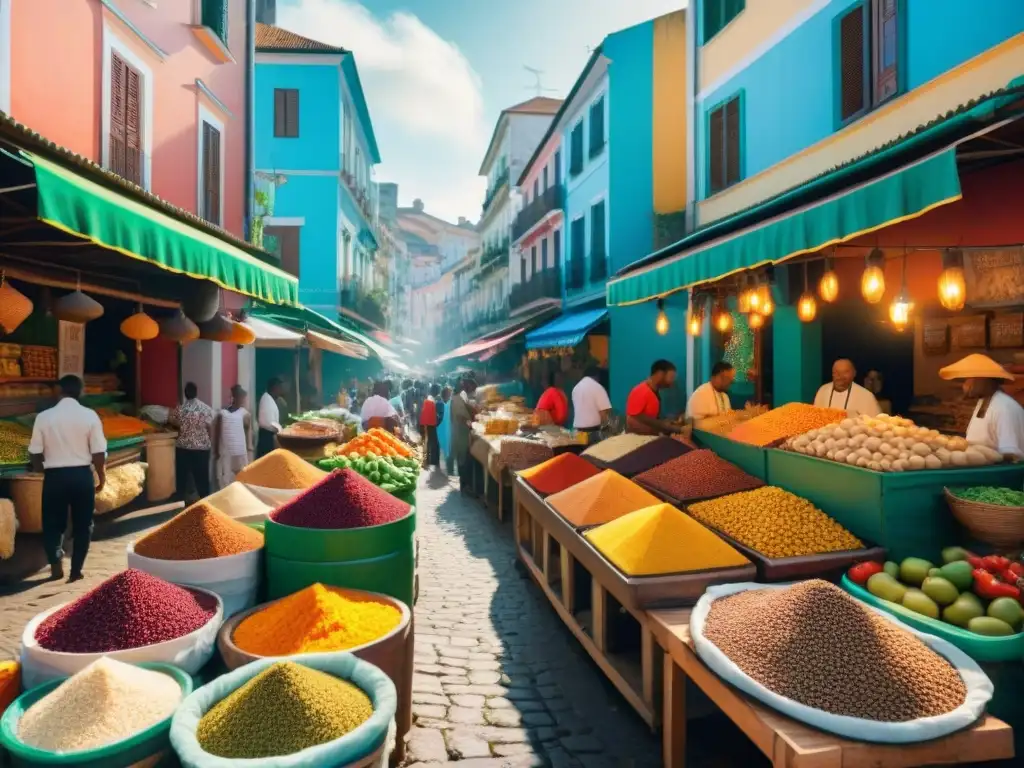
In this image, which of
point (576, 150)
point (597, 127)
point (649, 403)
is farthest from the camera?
point (576, 150)

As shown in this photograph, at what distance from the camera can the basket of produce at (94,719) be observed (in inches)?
79.2

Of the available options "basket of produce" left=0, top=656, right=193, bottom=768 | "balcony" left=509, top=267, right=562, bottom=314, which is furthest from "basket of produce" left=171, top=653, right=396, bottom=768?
"balcony" left=509, top=267, right=562, bottom=314

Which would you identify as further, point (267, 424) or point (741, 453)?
point (267, 424)

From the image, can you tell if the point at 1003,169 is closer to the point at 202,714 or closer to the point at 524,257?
the point at 202,714

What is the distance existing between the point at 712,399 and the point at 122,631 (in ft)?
20.9

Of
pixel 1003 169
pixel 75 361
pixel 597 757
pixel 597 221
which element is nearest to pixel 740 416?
pixel 1003 169

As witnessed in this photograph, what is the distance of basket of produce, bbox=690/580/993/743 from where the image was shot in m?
2.35

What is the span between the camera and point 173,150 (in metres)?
10.9

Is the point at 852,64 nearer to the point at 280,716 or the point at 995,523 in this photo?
the point at 995,523

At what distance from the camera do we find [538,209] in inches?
968

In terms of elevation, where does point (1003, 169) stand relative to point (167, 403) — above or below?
above

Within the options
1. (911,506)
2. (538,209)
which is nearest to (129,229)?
(911,506)

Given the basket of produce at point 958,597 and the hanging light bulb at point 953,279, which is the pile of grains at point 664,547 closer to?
the basket of produce at point 958,597

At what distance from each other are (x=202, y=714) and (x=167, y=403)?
1073cm
